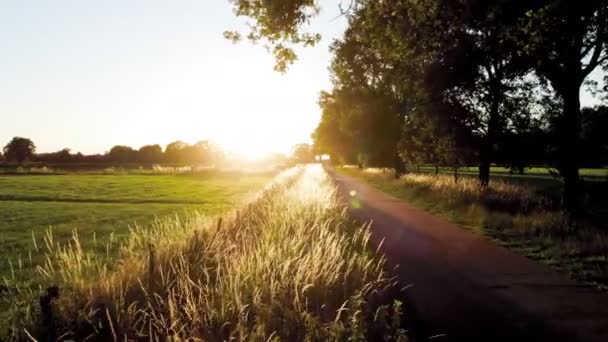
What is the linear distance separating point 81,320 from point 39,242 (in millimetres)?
9972

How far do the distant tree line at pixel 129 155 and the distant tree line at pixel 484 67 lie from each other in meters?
105

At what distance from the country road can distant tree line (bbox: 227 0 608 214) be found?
5.06 metres

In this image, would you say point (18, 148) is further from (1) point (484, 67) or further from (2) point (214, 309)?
(2) point (214, 309)

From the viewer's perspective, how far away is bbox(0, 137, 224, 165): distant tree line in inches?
4722

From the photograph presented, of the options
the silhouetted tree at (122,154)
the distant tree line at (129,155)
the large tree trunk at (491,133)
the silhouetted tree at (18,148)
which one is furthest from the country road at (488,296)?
the silhouetted tree at (18,148)

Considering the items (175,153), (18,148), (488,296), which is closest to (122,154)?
(175,153)

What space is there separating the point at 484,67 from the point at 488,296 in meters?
18.3

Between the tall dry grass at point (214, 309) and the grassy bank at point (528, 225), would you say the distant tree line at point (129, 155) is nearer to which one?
the grassy bank at point (528, 225)

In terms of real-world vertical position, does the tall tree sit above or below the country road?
above

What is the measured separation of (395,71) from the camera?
75.3 ft

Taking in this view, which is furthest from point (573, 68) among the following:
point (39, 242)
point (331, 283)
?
point (39, 242)

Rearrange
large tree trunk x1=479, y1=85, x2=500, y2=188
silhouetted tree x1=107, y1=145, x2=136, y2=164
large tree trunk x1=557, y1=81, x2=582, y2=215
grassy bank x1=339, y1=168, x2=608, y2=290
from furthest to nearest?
silhouetted tree x1=107, y1=145, x2=136, y2=164 → large tree trunk x1=479, y1=85, x2=500, y2=188 → large tree trunk x1=557, y1=81, x2=582, y2=215 → grassy bank x1=339, y1=168, x2=608, y2=290

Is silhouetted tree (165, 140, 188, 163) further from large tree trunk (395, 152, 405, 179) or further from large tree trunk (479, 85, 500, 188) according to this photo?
large tree trunk (479, 85, 500, 188)

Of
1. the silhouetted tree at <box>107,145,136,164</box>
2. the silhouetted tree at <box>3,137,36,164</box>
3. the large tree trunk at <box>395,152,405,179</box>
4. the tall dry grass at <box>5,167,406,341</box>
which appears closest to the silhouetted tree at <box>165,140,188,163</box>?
the silhouetted tree at <box>107,145,136,164</box>
